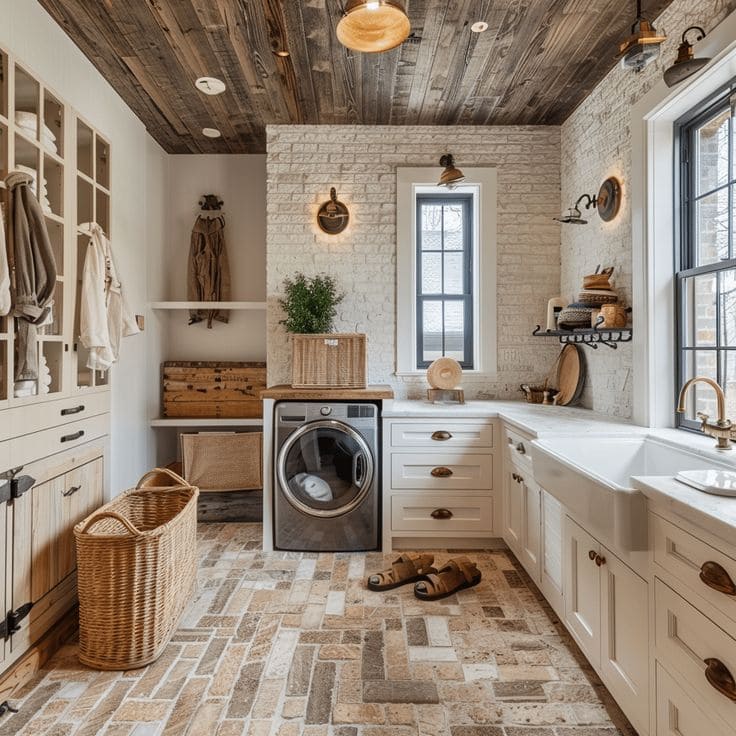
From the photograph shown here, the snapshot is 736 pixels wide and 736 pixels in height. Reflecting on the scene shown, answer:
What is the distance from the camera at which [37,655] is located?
2.01 m

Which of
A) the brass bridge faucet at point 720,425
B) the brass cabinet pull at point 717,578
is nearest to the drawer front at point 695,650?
the brass cabinet pull at point 717,578

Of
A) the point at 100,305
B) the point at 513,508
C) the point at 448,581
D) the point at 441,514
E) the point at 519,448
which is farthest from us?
the point at 441,514

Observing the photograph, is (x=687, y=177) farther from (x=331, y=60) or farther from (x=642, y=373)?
(x=331, y=60)

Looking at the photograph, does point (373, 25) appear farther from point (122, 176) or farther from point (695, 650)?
point (695, 650)

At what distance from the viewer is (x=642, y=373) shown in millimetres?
2607

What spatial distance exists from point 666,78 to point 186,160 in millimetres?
3497

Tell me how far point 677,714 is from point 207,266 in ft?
12.6

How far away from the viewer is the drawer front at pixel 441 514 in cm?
310

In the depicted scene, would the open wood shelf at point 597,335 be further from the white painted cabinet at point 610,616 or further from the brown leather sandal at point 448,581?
the brown leather sandal at point 448,581

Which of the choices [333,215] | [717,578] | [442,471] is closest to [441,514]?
[442,471]

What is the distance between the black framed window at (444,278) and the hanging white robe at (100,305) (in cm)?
202

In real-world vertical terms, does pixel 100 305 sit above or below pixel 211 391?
above

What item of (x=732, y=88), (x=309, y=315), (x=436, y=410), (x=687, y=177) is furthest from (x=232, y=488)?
(x=732, y=88)

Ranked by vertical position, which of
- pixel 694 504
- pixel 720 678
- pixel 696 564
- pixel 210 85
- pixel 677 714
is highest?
pixel 210 85
